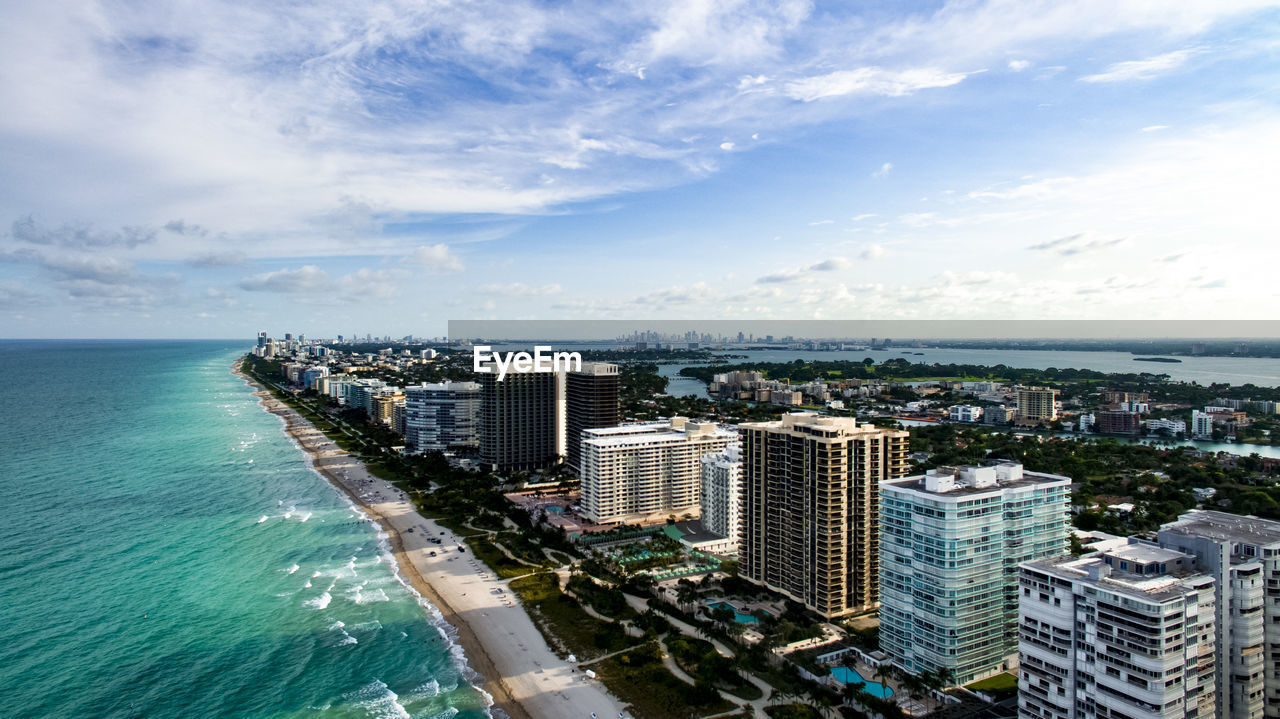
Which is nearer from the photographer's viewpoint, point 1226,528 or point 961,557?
point 1226,528

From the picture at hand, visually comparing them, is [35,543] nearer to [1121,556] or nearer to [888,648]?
[888,648]

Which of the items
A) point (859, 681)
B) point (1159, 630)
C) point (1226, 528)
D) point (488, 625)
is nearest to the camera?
point (1159, 630)

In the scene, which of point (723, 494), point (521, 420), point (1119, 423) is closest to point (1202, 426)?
point (1119, 423)

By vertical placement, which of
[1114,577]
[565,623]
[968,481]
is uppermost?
[968,481]

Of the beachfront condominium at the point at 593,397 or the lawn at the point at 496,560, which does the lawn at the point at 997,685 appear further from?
the beachfront condominium at the point at 593,397

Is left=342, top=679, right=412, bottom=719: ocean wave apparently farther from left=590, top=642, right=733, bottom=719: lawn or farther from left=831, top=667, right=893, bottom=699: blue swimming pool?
left=831, top=667, right=893, bottom=699: blue swimming pool

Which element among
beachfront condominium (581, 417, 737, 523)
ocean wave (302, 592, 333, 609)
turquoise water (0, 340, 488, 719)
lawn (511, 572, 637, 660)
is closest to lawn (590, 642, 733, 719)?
lawn (511, 572, 637, 660)

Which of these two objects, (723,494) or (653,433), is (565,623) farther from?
(653,433)
